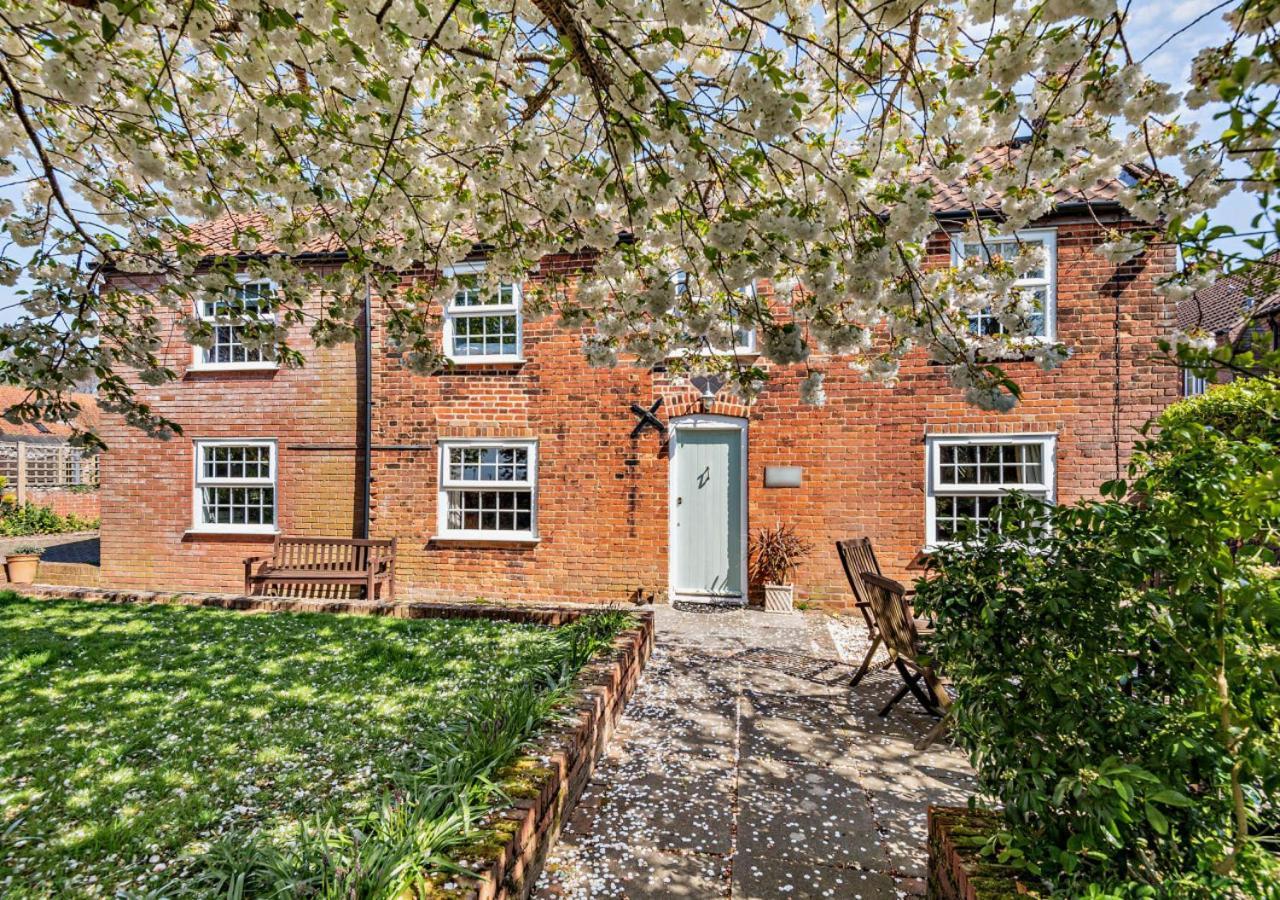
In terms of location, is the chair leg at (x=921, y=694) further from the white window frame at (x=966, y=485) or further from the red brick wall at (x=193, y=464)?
the red brick wall at (x=193, y=464)

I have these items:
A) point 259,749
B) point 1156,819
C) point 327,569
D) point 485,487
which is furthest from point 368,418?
point 1156,819

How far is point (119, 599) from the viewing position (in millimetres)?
6621

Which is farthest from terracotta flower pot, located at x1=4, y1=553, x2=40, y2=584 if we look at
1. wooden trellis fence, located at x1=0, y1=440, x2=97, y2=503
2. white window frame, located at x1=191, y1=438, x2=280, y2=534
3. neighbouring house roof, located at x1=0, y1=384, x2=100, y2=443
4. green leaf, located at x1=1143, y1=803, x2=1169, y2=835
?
green leaf, located at x1=1143, y1=803, x2=1169, y2=835

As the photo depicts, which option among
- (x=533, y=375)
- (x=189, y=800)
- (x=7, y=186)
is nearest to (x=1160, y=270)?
(x=533, y=375)

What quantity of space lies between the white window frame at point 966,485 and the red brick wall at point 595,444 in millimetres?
105

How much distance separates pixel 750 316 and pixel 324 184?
267cm

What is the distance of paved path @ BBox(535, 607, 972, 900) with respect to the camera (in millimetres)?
2578

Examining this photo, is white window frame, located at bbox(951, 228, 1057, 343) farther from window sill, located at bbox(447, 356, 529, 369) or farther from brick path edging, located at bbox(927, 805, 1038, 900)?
brick path edging, located at bbox(927, 805, 1038, 900)

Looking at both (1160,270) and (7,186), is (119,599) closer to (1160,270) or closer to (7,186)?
(7,186)

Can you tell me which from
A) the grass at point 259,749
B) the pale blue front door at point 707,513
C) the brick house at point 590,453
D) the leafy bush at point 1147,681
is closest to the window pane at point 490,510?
the brick house at point 590,453

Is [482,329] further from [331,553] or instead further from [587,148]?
[587,148]

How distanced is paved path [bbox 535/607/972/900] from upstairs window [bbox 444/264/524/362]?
5.15 m

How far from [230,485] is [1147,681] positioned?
10.8m

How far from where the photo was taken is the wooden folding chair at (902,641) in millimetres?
4105
